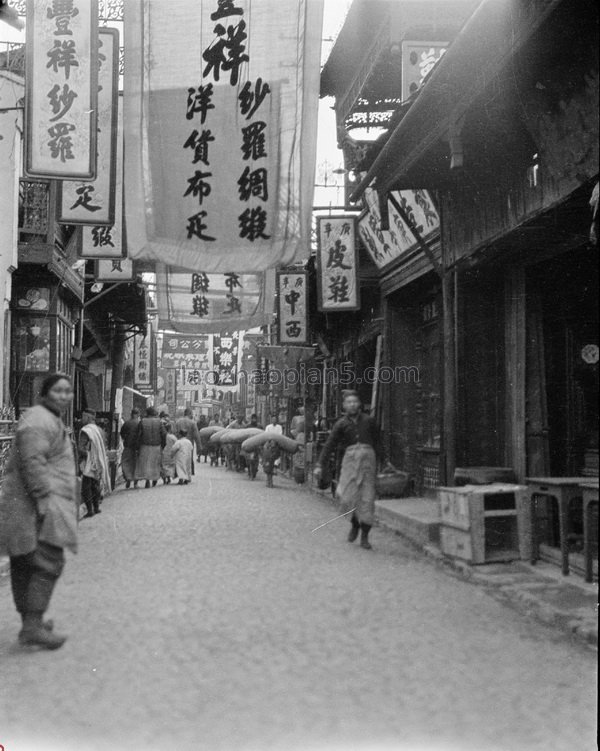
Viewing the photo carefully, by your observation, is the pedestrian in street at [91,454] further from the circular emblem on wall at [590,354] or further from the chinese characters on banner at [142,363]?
the chinese characters on banner at [142,363]

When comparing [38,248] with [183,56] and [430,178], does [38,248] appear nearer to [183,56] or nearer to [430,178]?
[430,178]

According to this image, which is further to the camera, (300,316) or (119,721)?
(300,316)

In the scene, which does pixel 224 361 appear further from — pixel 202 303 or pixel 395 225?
pixel 202 303

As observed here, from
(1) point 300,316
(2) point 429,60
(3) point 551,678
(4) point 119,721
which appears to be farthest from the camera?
(1) point 300,316

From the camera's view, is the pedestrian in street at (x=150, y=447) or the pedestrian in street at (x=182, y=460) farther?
the pedestrian in street at (x=182, y=460)

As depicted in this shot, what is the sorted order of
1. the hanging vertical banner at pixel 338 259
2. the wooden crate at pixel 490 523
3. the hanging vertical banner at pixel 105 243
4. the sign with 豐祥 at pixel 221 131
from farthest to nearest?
the hanging vertical banner at pixel 338 259, the hanging vertical banner at pixel 105 243, the wooden crate at pixel 490 523, the sign with 豐祥 at pixel 221 131

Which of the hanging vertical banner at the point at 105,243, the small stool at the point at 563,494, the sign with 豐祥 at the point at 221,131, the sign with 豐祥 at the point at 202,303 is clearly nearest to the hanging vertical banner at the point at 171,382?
the hanging vertical banner at the point at 105,243

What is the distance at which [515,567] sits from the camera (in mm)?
8203

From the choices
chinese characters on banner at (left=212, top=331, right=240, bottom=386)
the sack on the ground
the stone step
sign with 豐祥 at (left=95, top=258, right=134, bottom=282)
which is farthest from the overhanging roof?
chinese characters on banner at (left=212, top=331, right=240, bottom=386)

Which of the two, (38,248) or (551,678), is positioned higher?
(38,248)

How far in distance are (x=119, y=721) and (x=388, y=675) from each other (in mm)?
1592

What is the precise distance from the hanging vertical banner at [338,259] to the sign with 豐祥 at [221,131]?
9.57 metres

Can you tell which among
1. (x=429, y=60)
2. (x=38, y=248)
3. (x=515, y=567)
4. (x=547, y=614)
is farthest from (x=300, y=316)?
(x=547, y=614)

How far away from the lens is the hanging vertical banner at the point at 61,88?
8500 mm
